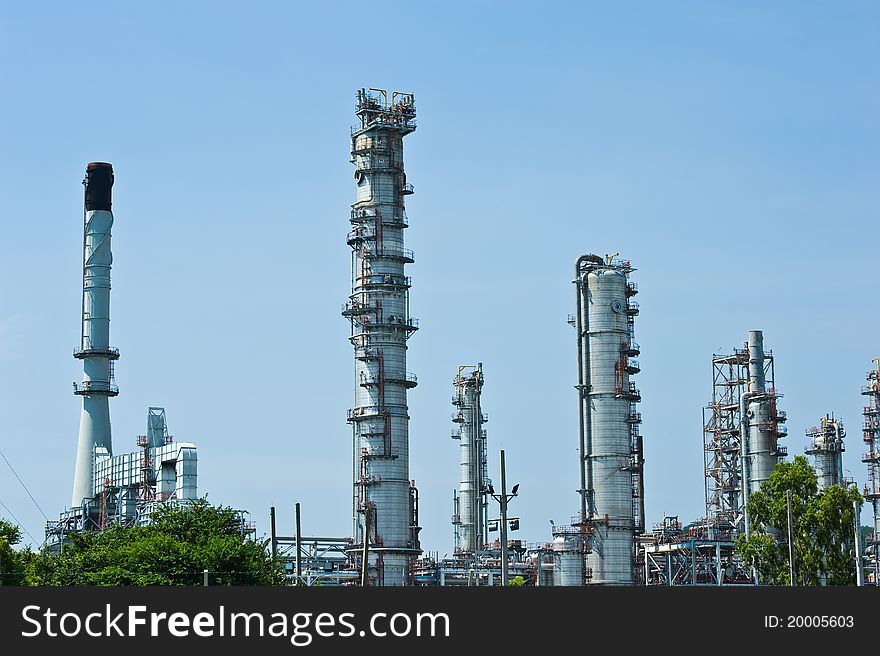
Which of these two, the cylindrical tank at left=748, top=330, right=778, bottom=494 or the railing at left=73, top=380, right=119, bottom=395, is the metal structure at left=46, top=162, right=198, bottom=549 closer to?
the railing at left=73, top=380, right=119, bottom=395

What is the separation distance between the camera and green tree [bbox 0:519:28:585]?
226ft

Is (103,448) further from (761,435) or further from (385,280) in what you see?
(761,435)

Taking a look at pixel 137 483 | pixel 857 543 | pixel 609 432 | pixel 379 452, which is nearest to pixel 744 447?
pixel 609 432

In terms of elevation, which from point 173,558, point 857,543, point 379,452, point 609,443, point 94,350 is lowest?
point 173,558

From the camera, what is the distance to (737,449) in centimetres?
10044

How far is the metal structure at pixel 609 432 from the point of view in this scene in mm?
86250

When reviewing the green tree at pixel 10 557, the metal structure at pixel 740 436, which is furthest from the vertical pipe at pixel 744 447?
the green tree at pixel 10 557

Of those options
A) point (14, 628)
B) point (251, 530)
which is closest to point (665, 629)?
point (14, 628)

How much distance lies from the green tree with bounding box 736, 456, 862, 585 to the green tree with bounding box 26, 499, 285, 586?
80.2 feet

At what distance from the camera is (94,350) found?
Result: 336ft

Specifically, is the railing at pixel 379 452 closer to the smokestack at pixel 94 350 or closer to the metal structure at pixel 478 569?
the metal structure at pixel 478 569

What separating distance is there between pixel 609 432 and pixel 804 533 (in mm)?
14826

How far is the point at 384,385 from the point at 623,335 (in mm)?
14519

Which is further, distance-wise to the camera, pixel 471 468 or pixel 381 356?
pixel 471 468
